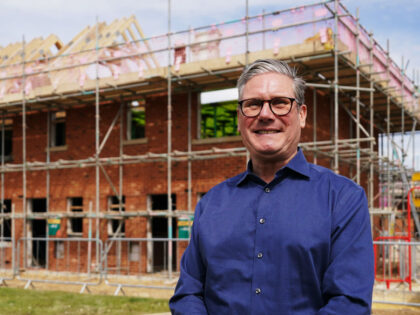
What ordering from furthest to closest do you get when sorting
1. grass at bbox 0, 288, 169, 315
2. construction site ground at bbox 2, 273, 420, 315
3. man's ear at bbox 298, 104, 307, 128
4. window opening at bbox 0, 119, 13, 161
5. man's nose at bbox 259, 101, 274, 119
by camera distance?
window opening at bbox 0, 119, 13, 161 → construction site ground at bbox 2, 273, 420, 315 → grass at bbox 0, 288, 169, 315 → man's ear at bbox 298, 104, 307, 128 → man's nose at bbox 259, 101, 274, 119

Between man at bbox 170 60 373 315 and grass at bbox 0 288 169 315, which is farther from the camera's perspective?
grass at bbox 0 288 169 315

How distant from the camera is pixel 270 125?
2275 millimetres

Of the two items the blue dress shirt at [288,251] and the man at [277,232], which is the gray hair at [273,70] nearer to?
the man at [277,232]

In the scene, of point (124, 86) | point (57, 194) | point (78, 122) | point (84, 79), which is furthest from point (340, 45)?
point (57, 194)

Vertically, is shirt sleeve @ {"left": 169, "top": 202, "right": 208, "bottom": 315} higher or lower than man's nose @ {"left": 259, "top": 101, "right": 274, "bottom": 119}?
lower

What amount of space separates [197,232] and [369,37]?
620 inches

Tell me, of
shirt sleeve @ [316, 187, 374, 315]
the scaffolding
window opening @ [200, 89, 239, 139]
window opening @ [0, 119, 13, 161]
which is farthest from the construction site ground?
shirt sleeve @ [316, 187, 374, 315]

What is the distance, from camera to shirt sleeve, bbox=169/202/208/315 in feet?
7.49

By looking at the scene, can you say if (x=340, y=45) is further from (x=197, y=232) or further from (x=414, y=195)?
(x=197, y=232)

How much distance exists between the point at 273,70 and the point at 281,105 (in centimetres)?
15

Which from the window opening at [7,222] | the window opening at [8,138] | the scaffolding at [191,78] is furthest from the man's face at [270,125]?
the window opening at [8,138]

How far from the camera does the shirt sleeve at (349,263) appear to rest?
6.61 feet

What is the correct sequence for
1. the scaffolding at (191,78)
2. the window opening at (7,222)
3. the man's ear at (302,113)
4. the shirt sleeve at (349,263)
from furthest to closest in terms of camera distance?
the window opening at (7,222)
the scaffolding at (191,78)
the man's ear at (302,113)
the shirt sleeve at (349,263)

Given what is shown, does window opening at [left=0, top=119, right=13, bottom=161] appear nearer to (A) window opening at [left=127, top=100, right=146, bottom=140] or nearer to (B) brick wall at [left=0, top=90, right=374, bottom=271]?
(B) brick wall at [left=0, top=90, right=374, bottom=271]
